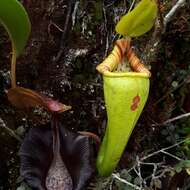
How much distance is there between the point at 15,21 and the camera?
1.22 meters

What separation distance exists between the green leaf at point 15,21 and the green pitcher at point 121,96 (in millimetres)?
233

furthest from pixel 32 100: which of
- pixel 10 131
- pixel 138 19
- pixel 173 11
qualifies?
pixel 173 11

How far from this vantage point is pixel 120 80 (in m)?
1.24

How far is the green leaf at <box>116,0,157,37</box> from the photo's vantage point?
1222 mm

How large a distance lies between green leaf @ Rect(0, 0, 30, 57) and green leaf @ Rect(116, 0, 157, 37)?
0.86ft

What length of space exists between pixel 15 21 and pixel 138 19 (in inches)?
13.4

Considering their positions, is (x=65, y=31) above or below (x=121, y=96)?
above

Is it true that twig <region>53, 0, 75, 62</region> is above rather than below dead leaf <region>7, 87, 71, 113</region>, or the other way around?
above

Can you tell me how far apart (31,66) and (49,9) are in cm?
19

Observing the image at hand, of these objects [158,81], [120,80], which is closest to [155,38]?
[158,81]

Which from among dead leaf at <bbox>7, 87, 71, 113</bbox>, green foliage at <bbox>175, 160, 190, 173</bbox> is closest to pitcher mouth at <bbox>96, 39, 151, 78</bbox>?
dead leaf at <bbox>7, 87, 71, 113</bbox>

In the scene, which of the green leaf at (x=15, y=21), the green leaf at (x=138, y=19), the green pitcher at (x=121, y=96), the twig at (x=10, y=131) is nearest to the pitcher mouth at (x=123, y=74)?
the green pitcher at (x=121, y=96)

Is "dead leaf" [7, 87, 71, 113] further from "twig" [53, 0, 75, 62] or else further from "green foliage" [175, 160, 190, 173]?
"green foliage" [175, 160, 190, 173]

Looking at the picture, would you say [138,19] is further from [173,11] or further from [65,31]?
[65,31]
